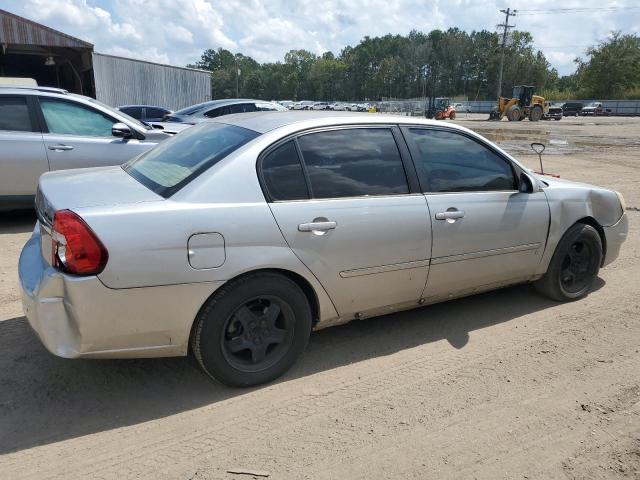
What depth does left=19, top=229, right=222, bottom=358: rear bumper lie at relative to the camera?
254 cm

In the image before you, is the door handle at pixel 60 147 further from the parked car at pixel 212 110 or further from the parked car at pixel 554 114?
the parked car at pixel 554 114

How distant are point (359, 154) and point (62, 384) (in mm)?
2310

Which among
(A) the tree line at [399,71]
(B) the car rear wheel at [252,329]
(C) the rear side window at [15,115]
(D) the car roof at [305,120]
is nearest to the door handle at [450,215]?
(D) the car roof at [305,120]

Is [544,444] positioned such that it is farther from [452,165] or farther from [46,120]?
[46,120]

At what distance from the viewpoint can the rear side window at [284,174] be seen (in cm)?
300

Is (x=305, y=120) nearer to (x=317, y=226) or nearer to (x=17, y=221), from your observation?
(x=317, y=226)

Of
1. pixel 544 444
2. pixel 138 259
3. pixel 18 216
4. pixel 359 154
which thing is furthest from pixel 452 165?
pixel 18 216

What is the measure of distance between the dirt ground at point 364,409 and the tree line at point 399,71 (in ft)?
317

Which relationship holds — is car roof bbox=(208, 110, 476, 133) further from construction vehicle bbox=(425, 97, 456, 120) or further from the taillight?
construction vehicle bbox=(425, 97, 456, 120)

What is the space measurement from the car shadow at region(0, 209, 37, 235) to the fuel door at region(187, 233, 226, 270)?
4706 millimetres

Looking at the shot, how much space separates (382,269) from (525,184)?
1.50 meters

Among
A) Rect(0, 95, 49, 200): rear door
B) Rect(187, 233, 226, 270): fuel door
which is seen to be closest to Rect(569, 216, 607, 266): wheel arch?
Rect(187, 233, 226, 270): fuel door

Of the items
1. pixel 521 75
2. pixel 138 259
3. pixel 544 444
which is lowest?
pixel 544 444

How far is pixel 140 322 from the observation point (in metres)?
2.65
